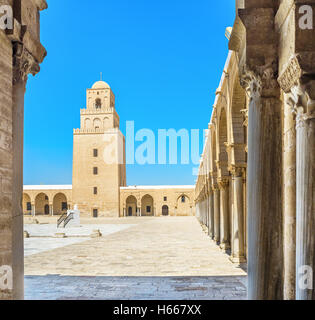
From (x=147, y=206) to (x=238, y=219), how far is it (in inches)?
1655

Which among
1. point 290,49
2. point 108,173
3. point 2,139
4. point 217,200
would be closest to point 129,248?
point 217,200

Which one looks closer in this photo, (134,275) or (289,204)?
(289,204)

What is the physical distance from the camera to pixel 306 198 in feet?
9.05

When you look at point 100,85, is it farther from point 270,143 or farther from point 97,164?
point 270,143

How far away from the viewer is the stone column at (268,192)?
338 centimetres

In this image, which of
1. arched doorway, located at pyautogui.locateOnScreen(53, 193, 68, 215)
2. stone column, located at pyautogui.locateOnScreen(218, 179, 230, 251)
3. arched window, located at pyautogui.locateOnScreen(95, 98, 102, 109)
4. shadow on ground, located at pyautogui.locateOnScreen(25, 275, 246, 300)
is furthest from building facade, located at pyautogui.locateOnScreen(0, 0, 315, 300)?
arched doorway, located at pyautogui.locateOnScreen(53, 193, 68, 215)

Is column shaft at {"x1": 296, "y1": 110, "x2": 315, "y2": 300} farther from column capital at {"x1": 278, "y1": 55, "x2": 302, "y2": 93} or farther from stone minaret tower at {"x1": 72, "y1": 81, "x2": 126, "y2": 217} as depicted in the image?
stone minaret tower at {"x1": 72, "y1": 81, "x2": 126, "y2": 217}

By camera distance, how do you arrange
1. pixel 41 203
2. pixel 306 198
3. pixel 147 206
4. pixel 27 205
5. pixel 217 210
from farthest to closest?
pixel 27 205
pixel 147 206
pixel 41 203
pixel 217 210
pixel 306 198

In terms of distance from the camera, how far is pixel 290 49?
292 centimetres

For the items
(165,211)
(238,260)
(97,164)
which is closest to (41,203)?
(97,164)

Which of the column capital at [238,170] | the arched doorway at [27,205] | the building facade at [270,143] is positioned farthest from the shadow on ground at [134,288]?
the arched doorway at [27,205]

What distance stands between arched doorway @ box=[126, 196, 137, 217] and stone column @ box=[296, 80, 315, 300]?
4715 cm

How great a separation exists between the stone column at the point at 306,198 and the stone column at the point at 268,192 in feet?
1.77

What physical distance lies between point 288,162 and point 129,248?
1000 centimetres
